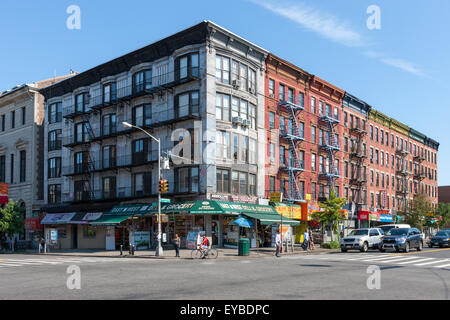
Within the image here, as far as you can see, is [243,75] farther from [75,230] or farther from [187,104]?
[75,230]

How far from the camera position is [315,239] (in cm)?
4512

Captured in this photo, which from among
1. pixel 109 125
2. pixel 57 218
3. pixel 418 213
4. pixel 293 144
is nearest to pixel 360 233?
pixel 293 144

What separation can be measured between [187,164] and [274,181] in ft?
33.1

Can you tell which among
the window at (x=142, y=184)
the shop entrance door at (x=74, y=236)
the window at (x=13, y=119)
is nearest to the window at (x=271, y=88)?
the window at (x=142, y=184)

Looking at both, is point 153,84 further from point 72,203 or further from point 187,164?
point 72,203

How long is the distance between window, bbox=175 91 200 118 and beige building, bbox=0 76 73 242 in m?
20.8

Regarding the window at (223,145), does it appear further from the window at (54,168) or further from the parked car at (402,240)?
the window at (54,168)

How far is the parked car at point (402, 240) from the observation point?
31625mm

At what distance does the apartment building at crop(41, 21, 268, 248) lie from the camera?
115 feet

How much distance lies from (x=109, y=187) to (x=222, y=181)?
12119 mm

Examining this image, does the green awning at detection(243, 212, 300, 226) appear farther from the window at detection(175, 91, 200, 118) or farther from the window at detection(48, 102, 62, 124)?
the window at detection(48, 102, 62, 124)

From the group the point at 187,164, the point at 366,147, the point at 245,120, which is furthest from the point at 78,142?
the point at 366,147

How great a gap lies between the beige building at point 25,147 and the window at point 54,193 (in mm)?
1422

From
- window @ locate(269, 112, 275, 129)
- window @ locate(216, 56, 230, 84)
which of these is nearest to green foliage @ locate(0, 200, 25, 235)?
window @ locate(216, 56, 230, 84)
